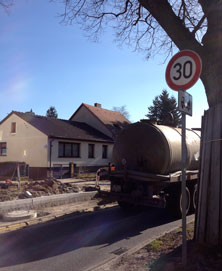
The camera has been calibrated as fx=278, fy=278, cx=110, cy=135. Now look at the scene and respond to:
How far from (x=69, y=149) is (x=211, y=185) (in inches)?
828

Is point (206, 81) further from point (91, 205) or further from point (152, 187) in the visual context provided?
point (91, 205)

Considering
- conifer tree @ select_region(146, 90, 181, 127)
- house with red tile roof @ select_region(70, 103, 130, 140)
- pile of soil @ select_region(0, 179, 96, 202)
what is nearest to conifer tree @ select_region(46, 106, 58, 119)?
conifer tree @ select_region(146, 90, 181, 127)

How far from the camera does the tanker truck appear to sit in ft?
25.7

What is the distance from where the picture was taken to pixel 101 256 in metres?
5.07

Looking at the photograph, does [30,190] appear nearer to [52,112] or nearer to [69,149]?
[69,149]

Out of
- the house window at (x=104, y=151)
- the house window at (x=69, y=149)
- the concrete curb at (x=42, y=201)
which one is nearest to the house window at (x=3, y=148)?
the house window at (x=69, y=149)

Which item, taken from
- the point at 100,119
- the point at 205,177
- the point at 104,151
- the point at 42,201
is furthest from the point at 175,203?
the point at 100,119

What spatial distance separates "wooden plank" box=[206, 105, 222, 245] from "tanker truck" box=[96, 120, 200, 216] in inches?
115

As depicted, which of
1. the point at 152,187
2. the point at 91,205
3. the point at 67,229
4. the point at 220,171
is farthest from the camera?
the point at 91,205

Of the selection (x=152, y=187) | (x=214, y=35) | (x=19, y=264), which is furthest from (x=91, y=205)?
(x=214, y=35)

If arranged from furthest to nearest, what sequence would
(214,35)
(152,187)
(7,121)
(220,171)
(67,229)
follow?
(7,121) < (152,187) < (67,229) < (214,35) < (220,171)

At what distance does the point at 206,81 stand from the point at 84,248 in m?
4.12

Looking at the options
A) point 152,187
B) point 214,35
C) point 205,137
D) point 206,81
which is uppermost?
point 214,35

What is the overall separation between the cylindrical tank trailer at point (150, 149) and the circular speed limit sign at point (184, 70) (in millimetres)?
4021
